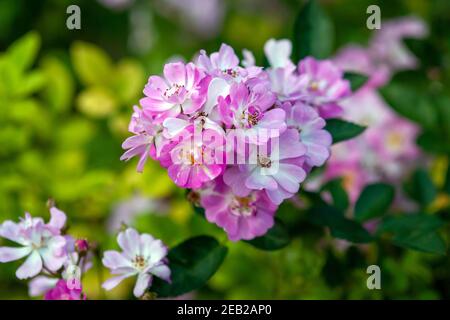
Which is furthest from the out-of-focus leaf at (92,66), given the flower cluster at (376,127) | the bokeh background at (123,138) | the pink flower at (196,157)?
the pink flower at (196,157)

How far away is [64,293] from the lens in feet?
3.06

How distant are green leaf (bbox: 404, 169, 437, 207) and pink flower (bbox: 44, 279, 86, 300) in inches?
28.2

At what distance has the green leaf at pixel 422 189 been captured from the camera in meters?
1.33

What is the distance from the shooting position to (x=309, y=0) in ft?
4.09

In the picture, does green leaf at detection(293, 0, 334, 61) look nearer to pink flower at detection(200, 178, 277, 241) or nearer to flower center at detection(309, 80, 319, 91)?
flower center at detection(309, 80, 319, 91)

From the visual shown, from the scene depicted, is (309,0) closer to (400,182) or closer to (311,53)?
(311,53)

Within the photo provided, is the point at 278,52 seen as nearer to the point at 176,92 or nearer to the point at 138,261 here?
the point at 176,92

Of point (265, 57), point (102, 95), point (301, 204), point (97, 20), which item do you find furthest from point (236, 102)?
point (97, 20)

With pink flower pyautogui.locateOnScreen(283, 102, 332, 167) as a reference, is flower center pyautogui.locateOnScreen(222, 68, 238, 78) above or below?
above

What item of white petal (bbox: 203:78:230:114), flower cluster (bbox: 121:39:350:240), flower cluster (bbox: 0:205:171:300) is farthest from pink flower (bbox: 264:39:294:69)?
flower cluster (bbox: 0:205:171:300)

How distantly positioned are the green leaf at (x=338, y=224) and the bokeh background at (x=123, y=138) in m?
0.11

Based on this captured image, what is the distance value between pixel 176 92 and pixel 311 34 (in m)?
0.45

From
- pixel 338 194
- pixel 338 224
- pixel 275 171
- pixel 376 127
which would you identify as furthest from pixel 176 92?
pixel 376 127

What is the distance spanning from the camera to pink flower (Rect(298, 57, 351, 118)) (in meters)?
1.04
